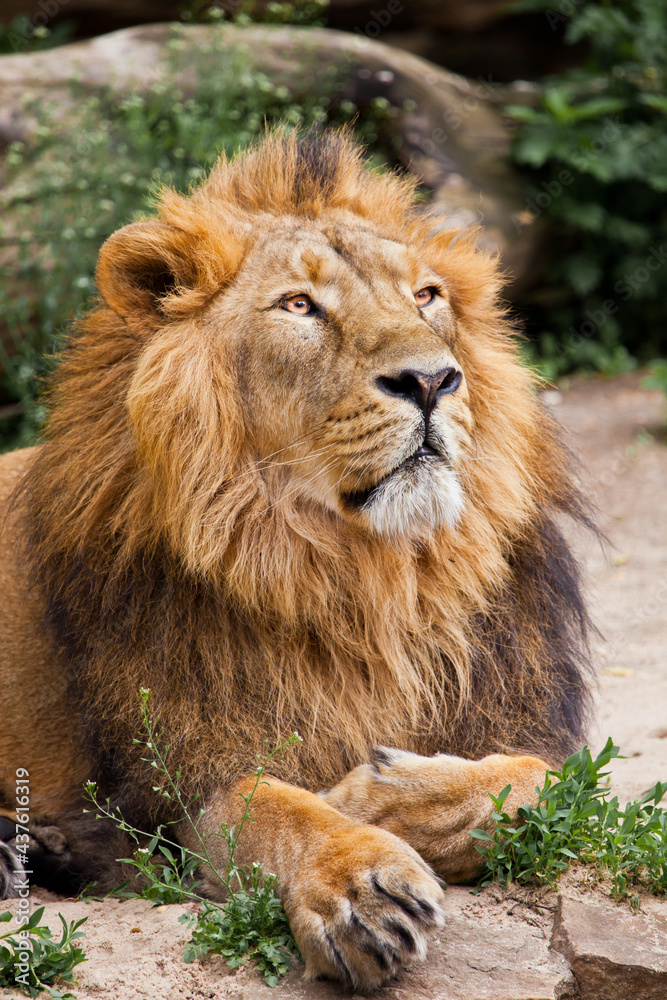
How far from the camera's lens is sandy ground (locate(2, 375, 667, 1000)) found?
2260mm

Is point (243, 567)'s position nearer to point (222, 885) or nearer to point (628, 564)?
point (222, 885)

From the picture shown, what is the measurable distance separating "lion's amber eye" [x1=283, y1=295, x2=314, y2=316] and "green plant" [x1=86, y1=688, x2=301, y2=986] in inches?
43.1

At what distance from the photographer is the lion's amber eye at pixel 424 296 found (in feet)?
9.91

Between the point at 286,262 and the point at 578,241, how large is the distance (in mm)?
6727

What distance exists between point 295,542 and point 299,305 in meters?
0.66

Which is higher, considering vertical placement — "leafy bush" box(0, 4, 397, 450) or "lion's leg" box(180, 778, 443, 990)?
"leafy bush" box(0, 4, 397, 450)

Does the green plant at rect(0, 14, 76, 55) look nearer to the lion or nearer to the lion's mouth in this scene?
the lion

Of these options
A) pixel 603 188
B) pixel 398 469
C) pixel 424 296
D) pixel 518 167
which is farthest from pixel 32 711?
pixel 603 188

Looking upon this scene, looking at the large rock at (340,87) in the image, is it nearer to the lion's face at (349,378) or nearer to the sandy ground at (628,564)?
the sandy ground at (628,564)

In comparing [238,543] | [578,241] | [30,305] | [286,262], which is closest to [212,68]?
[30,305]

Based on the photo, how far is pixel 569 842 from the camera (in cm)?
260

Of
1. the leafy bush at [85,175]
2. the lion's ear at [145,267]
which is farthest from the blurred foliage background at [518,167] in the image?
the lion's ear at [145,267]

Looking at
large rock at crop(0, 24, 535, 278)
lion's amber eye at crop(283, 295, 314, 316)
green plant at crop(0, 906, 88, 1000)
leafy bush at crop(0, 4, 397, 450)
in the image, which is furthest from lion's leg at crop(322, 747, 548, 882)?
large rock at crop(0, 24, 535, 278)

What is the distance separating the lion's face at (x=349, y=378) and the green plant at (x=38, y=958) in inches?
47.8
